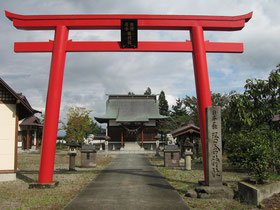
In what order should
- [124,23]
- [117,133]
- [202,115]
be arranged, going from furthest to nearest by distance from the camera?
[117,133]
[124,23]
[202,115]

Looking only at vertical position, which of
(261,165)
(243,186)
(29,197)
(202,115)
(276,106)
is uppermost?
(276,106)

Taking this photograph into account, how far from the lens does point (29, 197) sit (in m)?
6.97

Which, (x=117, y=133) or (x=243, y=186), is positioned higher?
(x=117, y=133)

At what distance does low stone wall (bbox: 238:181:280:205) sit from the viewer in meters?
6.02

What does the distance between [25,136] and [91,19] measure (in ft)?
88.1

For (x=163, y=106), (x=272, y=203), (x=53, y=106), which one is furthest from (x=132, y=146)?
(x=272, y=203)

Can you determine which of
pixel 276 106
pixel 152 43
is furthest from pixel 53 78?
pixel 276 106

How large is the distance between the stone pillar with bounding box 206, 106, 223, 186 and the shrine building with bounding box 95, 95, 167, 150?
90.7 ft

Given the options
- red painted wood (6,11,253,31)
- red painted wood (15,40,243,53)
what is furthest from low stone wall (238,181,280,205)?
red painted wood (6,11,253,31)

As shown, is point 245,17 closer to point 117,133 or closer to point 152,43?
point 152,43

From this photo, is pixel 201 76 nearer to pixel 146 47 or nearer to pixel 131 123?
pixel 146 47

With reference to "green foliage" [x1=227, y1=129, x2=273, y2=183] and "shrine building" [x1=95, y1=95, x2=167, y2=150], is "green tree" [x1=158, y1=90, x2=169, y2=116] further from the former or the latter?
"green foliage" [x1=227, y1=129, x2=273, y2=183]

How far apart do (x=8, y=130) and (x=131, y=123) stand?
2655 cm

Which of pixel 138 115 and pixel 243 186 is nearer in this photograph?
pixel 243 186
